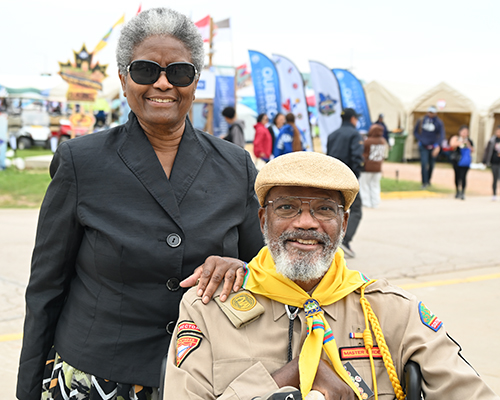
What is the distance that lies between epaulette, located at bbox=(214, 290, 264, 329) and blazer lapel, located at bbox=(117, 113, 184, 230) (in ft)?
1.07

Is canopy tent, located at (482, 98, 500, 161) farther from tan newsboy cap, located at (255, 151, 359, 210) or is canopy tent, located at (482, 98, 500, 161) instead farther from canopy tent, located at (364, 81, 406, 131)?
tan newsboy cap, located at (255, 151, 359, 210)

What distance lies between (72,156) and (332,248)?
1.00 meters

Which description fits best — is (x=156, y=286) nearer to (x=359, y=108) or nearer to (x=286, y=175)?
(x=286, y=175)

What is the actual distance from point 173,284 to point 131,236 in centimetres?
23

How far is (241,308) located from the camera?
78.5 inches

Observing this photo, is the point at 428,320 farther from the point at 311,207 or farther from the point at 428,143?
the point at 428,143

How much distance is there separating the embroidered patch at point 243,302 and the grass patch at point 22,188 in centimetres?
968

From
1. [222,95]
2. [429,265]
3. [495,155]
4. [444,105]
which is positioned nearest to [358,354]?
[429,265]

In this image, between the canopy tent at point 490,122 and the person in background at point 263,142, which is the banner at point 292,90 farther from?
the canopy tent at point 490,122

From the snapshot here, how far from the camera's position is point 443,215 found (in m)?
11.1

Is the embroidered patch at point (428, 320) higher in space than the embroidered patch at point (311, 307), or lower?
lower

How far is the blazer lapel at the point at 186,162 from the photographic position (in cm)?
202

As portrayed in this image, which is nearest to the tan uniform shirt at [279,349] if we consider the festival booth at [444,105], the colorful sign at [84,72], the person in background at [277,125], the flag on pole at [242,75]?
the person in background at [277,125]

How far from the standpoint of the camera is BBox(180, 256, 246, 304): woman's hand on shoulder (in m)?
1.94
